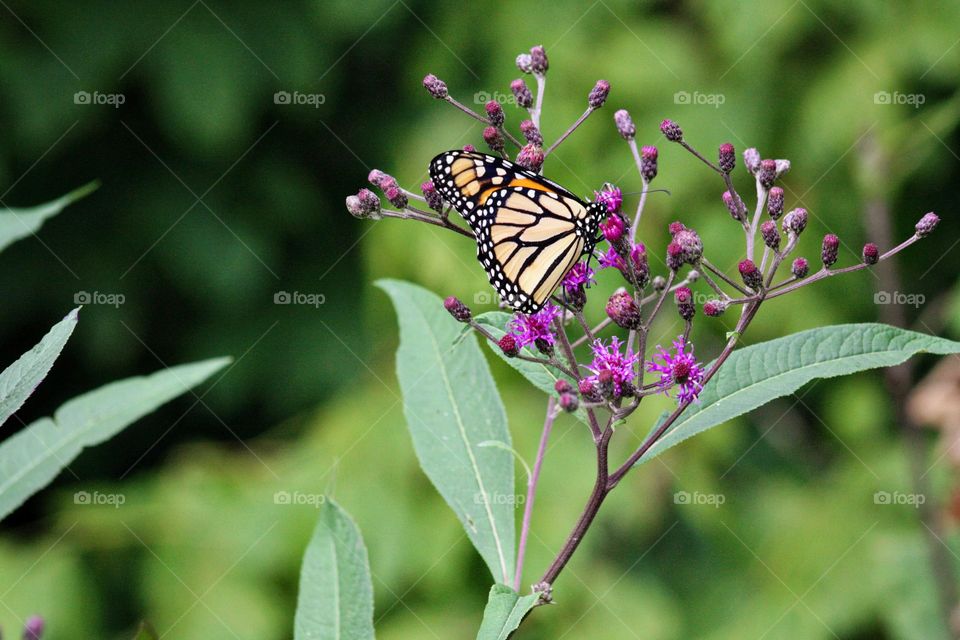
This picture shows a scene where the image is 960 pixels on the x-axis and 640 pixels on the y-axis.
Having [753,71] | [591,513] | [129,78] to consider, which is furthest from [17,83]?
[591,513]

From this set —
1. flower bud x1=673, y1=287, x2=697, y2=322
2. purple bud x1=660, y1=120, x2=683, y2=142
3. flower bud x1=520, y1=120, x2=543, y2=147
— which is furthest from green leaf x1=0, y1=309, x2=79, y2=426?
purple bud x1=660, y1=120, x2=683, y2=142

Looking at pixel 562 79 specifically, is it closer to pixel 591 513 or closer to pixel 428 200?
pixel 428 200

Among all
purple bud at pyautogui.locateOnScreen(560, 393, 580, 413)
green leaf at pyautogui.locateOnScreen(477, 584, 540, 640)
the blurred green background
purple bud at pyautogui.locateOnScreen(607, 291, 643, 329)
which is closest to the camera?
green leaf at pyautogui.locateOnScreen(477, 584, 540, 640)

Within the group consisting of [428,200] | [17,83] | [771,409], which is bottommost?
[428,200]

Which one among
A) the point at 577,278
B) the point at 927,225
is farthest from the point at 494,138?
the point at 927,225

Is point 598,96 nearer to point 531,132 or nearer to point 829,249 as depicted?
point 531,132

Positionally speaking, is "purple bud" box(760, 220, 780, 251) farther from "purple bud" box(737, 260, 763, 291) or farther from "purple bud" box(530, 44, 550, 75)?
"purple bud" box(530, 44, 550, 75)
